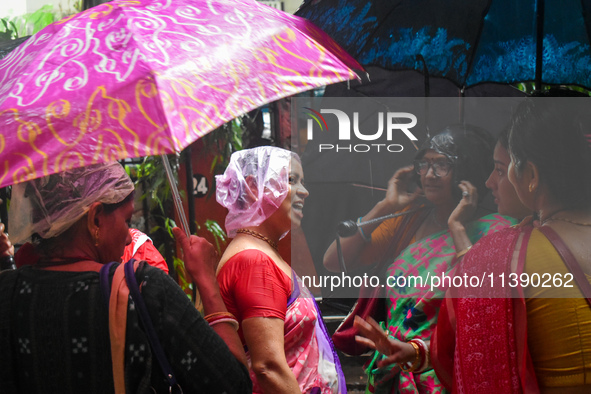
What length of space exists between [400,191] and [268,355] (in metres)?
0.90

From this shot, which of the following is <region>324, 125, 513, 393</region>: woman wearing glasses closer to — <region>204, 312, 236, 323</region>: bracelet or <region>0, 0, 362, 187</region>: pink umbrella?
<region>0, 0, 362, 187</region>: pink umbrella

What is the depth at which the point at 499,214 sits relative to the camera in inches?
92.4

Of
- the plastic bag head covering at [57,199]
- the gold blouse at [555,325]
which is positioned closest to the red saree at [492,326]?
the gold blouse at [555,325]

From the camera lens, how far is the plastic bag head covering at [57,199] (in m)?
1.72

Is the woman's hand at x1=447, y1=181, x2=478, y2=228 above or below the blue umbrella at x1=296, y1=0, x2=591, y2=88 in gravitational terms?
below

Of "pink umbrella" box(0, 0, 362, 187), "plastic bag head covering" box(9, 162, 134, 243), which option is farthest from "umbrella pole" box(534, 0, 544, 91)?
"plastic bag head covering" box(9, 162, 134, 243)

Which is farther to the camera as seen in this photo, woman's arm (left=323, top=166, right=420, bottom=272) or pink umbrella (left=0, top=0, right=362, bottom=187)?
woman's arm (left=323, top=166, right=420, bottom=272)

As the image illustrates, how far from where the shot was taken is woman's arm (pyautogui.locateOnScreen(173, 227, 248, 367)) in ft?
5.64

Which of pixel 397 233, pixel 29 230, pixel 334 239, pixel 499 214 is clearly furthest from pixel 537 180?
pixel 29 230

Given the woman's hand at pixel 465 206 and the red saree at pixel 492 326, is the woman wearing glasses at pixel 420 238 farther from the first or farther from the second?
the red saree at pixel 492 326

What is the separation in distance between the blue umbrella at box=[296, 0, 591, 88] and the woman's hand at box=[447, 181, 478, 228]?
0.48 m

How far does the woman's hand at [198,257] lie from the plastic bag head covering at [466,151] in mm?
1047

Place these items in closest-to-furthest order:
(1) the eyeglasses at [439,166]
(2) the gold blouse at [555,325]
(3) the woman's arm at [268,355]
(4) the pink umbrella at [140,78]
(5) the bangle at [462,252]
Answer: (4) the pink umbrella at [140,78] < (2) the gold blouse at [555,325] < (3) the woman's arm at [268,355] < (5) the bangle at [462,252] < (1) the eyeglasses at [439,166]

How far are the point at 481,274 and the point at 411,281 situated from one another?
1.43 ft
